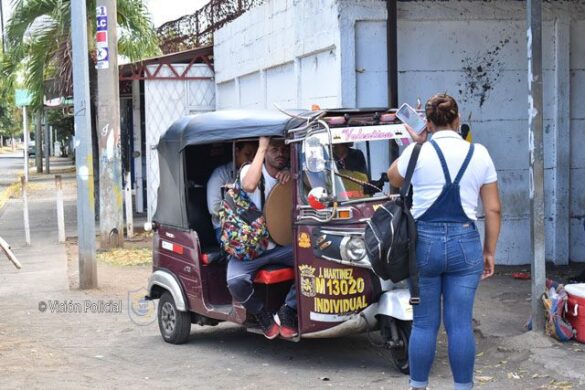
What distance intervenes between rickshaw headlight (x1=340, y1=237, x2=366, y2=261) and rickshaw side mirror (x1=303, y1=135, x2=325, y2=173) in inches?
23.5

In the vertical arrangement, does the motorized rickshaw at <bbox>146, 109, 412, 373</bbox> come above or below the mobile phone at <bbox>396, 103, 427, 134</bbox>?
below

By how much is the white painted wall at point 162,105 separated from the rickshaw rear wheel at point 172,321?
9844 mm

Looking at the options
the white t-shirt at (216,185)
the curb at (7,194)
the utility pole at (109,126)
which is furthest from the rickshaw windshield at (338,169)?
the curb at (7,194)

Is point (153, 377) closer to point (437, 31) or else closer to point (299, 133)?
point (299, 133)

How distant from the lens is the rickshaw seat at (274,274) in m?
7.20

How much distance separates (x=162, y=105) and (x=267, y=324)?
1220 centimetres

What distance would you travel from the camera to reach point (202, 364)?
765 cm

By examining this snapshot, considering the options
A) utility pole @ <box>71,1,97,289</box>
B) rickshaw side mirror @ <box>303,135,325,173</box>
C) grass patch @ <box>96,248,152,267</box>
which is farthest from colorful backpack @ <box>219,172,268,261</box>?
grass patch @ <box>96,248,152,267</box>

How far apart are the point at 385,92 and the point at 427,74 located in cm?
62

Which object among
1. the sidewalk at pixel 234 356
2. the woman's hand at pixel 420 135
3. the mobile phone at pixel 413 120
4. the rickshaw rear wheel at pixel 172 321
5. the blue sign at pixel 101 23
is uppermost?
the blue sign at pixel 101 23

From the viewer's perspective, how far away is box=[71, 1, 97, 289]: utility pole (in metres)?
11.3

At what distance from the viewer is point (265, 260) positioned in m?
7.30

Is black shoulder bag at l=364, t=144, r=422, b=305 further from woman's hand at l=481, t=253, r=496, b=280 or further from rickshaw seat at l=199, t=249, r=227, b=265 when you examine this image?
rickshaw seat at l=199, t=249, r=227, b=265

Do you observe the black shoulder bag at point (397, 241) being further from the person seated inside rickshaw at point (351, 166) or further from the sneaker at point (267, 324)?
the sneaker at point (267, 324)
